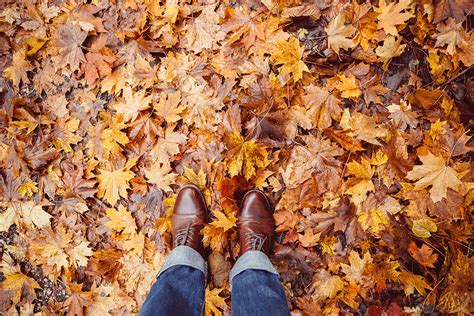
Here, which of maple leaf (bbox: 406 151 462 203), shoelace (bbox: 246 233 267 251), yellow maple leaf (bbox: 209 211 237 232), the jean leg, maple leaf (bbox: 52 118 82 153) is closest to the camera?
the jean leg

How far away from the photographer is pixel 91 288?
209cm

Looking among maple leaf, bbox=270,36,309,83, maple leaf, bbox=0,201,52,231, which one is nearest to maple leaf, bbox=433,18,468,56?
maple leaf, bbox=270,36,309,83

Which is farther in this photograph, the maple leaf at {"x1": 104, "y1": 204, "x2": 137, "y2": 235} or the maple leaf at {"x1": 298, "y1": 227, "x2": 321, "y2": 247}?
the maple leaf at {"x1": 104, "y1": 204, "x2": 137, "y2": 235}

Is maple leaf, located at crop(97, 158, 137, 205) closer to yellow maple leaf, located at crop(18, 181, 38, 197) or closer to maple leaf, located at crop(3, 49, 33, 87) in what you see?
yellow maple leaf, located at crop(18, 181, 38, 197)

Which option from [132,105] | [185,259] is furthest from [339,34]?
[185,259]

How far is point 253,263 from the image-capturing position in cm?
175

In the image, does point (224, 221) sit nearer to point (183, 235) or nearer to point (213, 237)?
point (213, 237)

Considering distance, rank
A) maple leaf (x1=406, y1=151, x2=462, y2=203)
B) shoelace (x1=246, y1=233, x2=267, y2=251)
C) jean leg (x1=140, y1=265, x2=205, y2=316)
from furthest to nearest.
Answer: shoelace (x1=246, y1=233, x2=267, y2=251), maple leaf (x1=406, y1=151, x2=462, y2=203), jean leg (x1=140, y1=265, x2=205, y2=316)

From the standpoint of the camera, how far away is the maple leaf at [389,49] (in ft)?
5.80

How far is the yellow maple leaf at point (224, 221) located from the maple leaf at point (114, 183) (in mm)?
544

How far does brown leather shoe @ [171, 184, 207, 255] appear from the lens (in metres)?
1.94

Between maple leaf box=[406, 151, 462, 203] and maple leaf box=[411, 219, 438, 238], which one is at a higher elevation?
maple leaf box=[406, 151, 462, 203]

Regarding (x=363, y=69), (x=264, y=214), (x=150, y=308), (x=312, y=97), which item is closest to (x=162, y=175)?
(x=264, y=214)

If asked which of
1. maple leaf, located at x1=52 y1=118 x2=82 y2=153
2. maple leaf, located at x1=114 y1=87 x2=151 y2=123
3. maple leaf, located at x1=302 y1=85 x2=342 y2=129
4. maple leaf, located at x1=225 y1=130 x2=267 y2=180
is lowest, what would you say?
maple leaf, located at x1=52 y1=118 x2=82 y2=153
